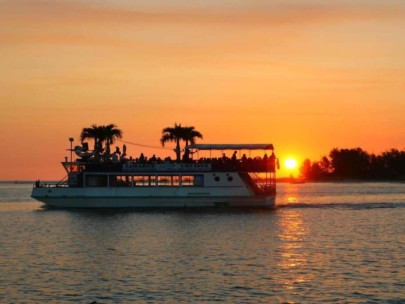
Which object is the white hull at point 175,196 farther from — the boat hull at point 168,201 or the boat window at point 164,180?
the boat window at point 164,180

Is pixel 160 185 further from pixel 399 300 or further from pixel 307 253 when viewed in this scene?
pixel 399 300

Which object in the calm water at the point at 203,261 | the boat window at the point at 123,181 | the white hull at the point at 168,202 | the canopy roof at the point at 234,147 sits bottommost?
the calm water at the point at 203,261

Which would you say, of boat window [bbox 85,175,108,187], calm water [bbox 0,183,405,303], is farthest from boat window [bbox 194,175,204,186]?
calm water [bbox 0,183,405,303]

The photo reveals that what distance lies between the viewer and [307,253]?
153 ft

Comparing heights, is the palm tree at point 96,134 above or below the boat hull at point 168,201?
above

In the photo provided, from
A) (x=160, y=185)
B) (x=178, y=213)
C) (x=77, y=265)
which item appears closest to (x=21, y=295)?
(x=77, y=265)

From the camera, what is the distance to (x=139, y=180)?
287 ft

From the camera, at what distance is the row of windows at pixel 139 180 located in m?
86.7

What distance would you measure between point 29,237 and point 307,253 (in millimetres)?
22164

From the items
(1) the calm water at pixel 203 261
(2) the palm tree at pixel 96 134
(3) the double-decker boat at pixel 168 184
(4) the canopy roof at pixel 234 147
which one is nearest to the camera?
(1) the calm water at pixel 203 261

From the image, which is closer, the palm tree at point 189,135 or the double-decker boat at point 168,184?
the double-decker boat at point 168,184

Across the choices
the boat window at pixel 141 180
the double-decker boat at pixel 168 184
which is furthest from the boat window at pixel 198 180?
the boat window at pixel 141 180

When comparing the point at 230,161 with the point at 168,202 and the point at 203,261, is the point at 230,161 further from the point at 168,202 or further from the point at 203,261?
the point at 203,261

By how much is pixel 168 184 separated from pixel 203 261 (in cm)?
4528
